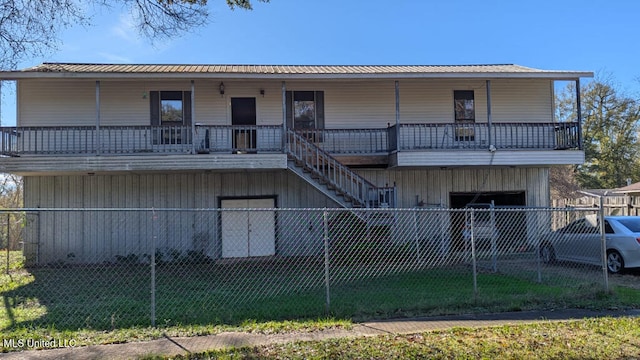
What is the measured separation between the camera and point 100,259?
516 inches

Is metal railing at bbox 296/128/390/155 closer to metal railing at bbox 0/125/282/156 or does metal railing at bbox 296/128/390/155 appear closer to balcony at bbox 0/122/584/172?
balcony at bbox 0/122/584/172

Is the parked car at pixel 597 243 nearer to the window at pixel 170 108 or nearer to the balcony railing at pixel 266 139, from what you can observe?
the balcony railing at pixel 266 139

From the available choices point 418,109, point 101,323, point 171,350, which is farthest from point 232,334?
point 418,109

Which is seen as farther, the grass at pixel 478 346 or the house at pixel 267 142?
the house at pixel 267 142

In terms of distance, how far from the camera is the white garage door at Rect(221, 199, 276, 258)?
1361 cm

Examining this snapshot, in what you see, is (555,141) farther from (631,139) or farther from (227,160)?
(631,139)

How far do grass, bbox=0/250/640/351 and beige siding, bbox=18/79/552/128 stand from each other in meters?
5.08

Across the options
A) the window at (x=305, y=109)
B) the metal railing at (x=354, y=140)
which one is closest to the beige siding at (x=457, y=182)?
the metal railing at (x=354, y=140)

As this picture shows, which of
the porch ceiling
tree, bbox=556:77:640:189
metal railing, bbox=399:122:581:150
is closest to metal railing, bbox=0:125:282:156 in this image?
the porch ceiling

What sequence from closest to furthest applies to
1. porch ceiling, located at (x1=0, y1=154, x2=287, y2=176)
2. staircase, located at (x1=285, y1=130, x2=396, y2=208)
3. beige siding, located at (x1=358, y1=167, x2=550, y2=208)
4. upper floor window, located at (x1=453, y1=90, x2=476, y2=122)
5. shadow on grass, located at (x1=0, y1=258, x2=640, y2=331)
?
shadow on grass, located at (x1=0, y1=258, x2=640, y2=331) < porch ceiling, located at (x1=0, y1=154, x2=287, y2=176) < staircase, located at (x1=285, y1=130, x2=396, y2=208) < beige siding, located at (x1=358, y1=167, x2=550, y2=208) < upper floor window, located at (x1=453, y1=90, x2=476, y2=122)

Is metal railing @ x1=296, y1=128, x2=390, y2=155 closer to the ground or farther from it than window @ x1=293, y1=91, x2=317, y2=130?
closer to the ground

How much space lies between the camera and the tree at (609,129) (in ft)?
106

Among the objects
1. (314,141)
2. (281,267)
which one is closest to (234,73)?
(314,141)

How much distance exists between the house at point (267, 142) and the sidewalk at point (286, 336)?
589cm
